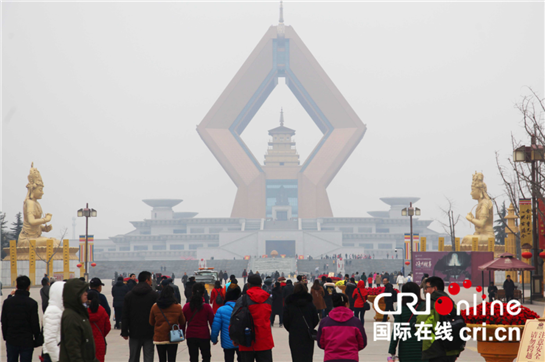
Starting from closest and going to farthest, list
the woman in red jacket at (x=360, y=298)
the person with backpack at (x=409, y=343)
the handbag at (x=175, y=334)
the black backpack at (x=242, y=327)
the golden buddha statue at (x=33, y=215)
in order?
the person with backpack at (x=409, y=343) → the black backpack at (x=242, y=327) → the handbag at (x=175, y=334) → the woman in red jacket at (x=360, y=298) → the golden buddha statue at (x=33, y=215)

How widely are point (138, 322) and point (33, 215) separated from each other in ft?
71.1

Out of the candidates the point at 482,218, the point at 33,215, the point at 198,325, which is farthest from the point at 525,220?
the point at 33,215

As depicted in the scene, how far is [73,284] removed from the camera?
3801 mm

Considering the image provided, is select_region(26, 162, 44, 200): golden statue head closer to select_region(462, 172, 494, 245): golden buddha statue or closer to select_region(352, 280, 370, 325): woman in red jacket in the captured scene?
select_region(462, 172, 494, 245): golden buddha statue

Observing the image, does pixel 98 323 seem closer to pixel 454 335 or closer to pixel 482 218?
pixel 454 335

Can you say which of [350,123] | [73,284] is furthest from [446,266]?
[350,123]

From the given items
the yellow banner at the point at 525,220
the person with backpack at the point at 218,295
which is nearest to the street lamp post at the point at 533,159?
the yellow banner at the point at 525,220

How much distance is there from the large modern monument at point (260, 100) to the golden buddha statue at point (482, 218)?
730 inches

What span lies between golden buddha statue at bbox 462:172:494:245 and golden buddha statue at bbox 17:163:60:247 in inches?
618

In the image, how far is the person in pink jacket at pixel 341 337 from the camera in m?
4.23

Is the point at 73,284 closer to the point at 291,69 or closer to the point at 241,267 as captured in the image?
the point at 241,267

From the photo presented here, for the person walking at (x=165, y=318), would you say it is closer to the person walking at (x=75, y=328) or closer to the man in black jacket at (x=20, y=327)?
the man in black jacket at (x=20, y=327)

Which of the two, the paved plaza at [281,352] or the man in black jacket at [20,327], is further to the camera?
the paved plaza at [281,352]

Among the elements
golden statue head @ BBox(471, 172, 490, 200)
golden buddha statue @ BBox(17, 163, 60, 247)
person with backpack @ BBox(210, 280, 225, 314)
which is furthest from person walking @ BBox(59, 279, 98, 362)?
golden statue head @ BBox(471, 172, 490, 200)
